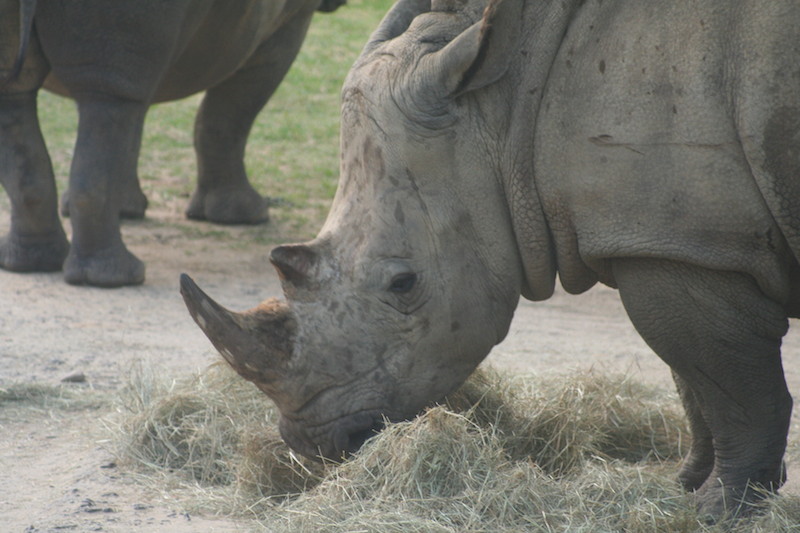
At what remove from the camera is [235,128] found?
29.7 feet

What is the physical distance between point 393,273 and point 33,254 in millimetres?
4084

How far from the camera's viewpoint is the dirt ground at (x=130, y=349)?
4.19 m

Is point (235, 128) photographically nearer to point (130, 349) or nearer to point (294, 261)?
point (130, 349)

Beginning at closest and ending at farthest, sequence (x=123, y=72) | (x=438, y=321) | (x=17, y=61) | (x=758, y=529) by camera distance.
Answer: (x=758, y=529)
(x=438, y=321)
(x=17, y=61)
(x=123, y=72)

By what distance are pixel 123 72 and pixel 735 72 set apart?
13.8ft

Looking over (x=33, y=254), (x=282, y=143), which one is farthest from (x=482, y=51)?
(x=282, y=143)

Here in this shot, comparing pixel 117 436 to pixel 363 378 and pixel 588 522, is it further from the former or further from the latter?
pixel 588 522

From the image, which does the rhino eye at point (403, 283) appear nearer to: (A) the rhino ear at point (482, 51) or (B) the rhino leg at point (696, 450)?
(A) the rhino ear at point (482, 51)

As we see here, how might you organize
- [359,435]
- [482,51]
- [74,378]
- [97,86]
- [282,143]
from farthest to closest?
[282,143], [97,86], [74,378], [359,435], [482,51]

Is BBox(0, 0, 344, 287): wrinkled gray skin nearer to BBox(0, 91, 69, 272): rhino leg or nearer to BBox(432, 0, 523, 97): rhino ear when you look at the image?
BBox(0, 91, 69, 272): rhino leg

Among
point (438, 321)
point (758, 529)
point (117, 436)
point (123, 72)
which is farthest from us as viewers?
point (123, 72)

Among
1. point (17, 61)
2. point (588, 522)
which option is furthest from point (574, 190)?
point (17, 61)

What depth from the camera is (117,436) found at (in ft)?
15.5

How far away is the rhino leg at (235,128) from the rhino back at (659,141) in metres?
5.32
